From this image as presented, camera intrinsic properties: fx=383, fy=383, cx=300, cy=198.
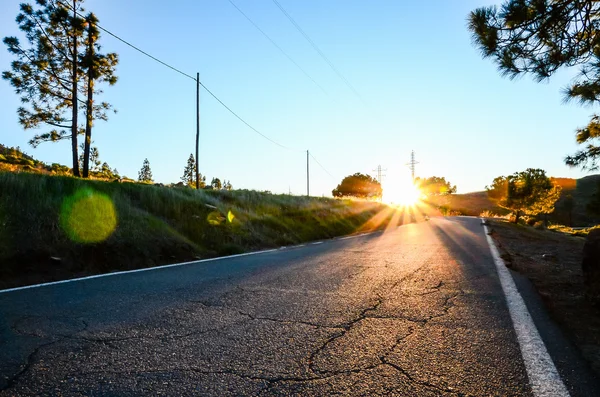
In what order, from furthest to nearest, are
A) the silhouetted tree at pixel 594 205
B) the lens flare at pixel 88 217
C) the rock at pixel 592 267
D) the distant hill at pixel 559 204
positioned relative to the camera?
the distant hill at pixel 559 204 → the silhouetted tree at pixel 594 205 → the lens flare at pixel 88 217 → the rock at pixel 592 267

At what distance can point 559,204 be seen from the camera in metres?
103

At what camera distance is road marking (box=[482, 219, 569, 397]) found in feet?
7.12

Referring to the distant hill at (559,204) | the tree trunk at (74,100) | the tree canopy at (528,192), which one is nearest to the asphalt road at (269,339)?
the tree trunk at (74,100)

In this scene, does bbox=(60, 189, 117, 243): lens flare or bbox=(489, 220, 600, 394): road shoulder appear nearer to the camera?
bbox=(489, 220, 600, 394): road shoulder

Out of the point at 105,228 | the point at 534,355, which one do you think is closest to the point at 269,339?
the point at 534,355

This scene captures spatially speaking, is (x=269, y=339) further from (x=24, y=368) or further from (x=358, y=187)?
(x=358, y=187)

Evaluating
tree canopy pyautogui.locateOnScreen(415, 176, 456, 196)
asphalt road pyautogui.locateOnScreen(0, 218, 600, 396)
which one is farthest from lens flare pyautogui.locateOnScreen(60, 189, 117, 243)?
tree canopy pyautogui.locateOnScreen(415, 176, 456, 196)

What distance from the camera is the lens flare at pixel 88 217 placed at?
7627 mm

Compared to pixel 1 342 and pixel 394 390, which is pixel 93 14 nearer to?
pixel 1 342

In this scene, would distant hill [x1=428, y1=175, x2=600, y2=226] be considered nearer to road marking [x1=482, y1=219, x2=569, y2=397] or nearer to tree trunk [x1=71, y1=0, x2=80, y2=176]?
tree trunk [x1=71, y1=0, x2=80, y2=176]

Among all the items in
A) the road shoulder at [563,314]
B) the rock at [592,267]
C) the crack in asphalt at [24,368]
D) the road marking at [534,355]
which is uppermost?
the rock at [592,267]

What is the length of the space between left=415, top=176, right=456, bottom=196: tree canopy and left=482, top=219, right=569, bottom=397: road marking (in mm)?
139970

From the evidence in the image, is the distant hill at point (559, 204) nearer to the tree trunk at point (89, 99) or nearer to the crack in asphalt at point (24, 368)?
the tree trunk at point (89, 99)

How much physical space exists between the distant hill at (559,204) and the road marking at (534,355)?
6676 centimetres
